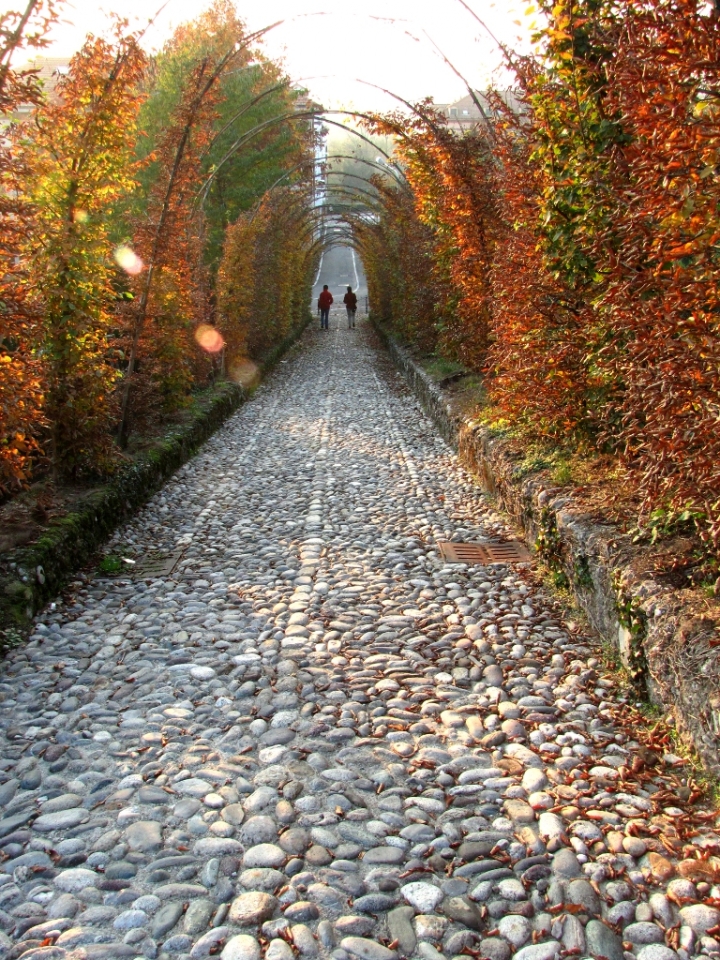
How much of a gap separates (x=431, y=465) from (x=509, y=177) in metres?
3.28

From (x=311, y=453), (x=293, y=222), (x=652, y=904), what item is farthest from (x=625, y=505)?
(x=293, y=222)

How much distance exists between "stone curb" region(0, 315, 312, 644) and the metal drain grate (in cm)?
35

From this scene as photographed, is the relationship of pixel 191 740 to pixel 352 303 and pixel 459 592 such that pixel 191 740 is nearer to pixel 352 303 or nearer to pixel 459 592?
pixel 459 592

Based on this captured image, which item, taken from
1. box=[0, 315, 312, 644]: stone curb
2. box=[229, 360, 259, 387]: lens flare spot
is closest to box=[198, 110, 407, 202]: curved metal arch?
box=[229, 360, 259, 387]: lens flare spot

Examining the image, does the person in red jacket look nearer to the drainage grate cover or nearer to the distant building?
the distant building

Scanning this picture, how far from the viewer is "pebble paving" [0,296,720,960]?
8.09 feet

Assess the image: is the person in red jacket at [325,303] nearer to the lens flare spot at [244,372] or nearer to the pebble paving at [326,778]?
the lens flare spot at [244,372]

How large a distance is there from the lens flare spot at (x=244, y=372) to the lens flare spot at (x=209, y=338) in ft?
2.91

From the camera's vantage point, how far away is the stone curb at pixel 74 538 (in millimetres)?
4676

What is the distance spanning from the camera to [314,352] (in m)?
23.4

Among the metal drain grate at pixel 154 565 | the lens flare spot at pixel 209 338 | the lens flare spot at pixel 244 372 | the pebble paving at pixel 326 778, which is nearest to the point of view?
the pebble paving at pixel 326 778

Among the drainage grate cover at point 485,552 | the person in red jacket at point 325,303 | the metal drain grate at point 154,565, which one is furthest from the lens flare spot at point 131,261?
the person in red jacket at point 325,303

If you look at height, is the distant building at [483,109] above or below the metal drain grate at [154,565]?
above

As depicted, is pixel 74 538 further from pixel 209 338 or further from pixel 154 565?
pixel 209 338
